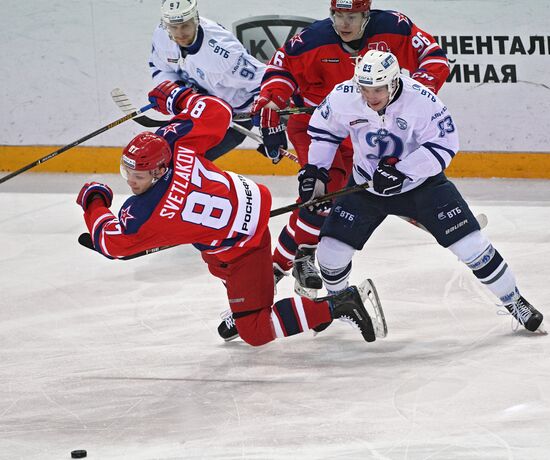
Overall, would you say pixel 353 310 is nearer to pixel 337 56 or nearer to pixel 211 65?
pixel 337 56

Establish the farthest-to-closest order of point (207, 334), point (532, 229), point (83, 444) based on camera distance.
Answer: point (532, 229), point (207, 334), point (83, 444)

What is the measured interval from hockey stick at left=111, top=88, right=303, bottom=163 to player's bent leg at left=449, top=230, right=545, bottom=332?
119cm

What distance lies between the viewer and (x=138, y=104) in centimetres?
646

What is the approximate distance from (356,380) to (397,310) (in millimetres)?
709

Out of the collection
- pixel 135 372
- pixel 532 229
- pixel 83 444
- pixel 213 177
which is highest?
pixel 213 177

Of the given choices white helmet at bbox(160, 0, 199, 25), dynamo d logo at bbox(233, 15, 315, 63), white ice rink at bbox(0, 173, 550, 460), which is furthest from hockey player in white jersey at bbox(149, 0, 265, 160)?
dynamo d logo at bbox(233, 15, 315, 63)

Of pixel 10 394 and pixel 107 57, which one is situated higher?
pixel 10 394

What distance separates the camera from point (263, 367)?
379 centimetres

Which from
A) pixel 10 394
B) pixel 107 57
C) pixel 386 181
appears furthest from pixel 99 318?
pixel 107 57

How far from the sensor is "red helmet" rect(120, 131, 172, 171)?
3.44 metres

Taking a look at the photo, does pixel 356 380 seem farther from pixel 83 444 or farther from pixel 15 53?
pixel 15 53

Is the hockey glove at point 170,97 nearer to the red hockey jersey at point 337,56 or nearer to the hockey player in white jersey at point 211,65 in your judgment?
the red hockey jersey at point 337,56

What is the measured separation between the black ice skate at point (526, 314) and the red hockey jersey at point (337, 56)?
0.96 m

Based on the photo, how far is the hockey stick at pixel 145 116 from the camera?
4.60 meters
